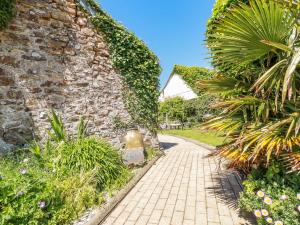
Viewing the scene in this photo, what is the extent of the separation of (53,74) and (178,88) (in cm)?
2242

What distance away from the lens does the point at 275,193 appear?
8.19 ft

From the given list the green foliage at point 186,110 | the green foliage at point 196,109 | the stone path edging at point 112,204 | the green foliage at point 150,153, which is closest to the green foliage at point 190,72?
the green foliage at point 186,110

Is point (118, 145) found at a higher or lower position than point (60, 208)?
higher

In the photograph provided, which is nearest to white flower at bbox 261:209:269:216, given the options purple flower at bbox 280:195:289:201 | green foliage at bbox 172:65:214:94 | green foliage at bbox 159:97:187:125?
purple flower at bbox 280:195:289:201

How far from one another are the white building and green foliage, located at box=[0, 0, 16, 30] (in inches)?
821

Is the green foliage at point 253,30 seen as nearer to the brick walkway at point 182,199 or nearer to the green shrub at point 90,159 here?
the brick walkway at point 182,199

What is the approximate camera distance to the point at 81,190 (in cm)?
370

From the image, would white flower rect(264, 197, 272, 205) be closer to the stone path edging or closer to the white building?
the stone path edging

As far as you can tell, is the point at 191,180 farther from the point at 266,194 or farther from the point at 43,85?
the point at 43,85

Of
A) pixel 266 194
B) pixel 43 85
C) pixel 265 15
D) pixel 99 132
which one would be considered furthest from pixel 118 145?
pixel 265 15

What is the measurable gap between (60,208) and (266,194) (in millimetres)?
2824

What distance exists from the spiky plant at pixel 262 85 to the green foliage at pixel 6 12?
15.8 feet

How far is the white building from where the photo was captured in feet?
83.7

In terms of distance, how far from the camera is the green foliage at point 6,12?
198 inches
